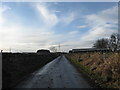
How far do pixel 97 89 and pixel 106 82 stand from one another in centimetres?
290

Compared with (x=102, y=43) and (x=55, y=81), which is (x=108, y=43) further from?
(x=55, y=81)

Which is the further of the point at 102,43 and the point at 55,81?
the point at 102,43

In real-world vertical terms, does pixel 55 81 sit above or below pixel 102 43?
below

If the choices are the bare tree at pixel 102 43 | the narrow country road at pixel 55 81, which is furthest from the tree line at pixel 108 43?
the narrow country road at pixel 55 81

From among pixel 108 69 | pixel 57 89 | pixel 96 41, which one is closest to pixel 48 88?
pixel 57 89

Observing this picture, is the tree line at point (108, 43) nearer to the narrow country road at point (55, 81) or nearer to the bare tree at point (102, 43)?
the bare tree at point (102, 43)

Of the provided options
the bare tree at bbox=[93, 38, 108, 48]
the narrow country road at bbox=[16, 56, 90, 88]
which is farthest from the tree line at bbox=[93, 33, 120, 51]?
the narrow country road at bbox=[16, 56, 90, 88]

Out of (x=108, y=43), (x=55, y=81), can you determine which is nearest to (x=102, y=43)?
(x=108, y=43)

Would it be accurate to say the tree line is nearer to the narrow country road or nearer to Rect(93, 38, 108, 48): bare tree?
Rect(93, 38, 108, 48): bare tree

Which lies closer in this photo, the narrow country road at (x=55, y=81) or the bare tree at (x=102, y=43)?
the narrow country road at (x=55, y=81)

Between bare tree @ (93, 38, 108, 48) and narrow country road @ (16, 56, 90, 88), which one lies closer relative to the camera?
narrow country road @ (16, 56, 90, 88)

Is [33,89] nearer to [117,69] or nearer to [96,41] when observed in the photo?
[117,69]

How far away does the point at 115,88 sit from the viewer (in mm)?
11602

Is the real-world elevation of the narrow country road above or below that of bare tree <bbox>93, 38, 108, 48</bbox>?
below
